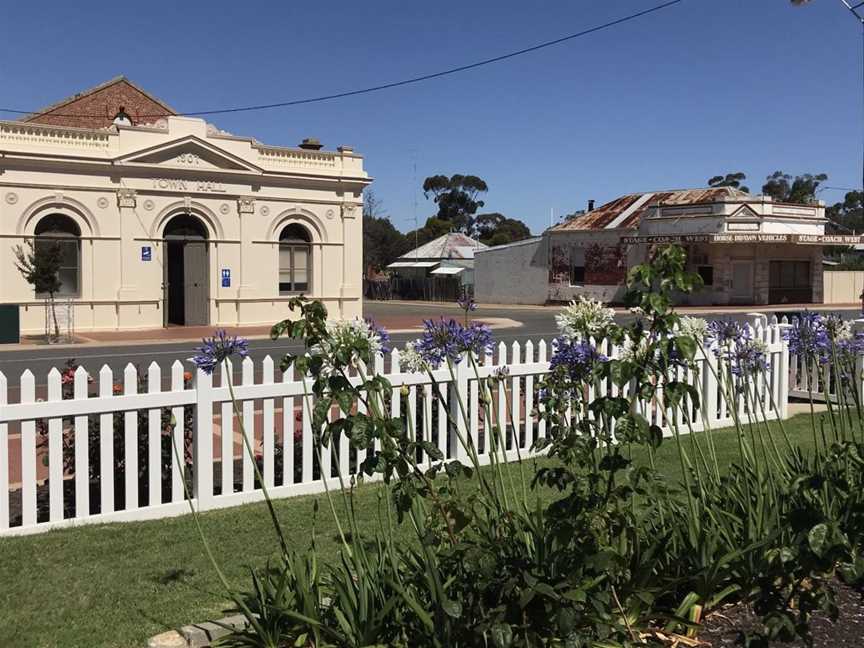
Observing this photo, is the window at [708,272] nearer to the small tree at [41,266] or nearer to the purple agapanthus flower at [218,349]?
the small tree at [41,266]

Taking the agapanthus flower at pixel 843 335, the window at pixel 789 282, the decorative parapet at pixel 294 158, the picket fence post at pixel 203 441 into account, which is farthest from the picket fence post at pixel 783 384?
the window at pixel 789 282

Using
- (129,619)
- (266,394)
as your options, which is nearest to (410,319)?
(266,394)

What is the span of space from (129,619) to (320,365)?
5.22ft

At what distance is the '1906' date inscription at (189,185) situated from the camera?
953 inches

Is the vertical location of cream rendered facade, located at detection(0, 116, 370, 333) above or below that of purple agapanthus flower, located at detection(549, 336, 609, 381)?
above

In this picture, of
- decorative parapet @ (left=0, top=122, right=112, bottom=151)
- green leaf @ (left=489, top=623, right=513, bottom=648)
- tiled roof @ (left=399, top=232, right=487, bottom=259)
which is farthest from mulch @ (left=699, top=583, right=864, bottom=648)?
tiled roof @ (left=399, top=232, right=487, bottom=259)

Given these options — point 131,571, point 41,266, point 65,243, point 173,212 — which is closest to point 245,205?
point 173,212

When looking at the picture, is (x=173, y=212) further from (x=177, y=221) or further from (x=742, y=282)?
(x=742, y=282)

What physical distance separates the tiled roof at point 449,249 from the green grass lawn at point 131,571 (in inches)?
2189

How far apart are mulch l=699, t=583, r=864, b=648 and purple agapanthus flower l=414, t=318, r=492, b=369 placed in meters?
1.47

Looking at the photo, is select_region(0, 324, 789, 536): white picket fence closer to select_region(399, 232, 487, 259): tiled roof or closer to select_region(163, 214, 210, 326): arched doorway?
select_region(163, 214, 210, 326): arched doorway

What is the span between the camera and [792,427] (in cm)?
879

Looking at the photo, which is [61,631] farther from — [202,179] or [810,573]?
[202,179]

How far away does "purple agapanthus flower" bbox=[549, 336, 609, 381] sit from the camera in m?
3.62
